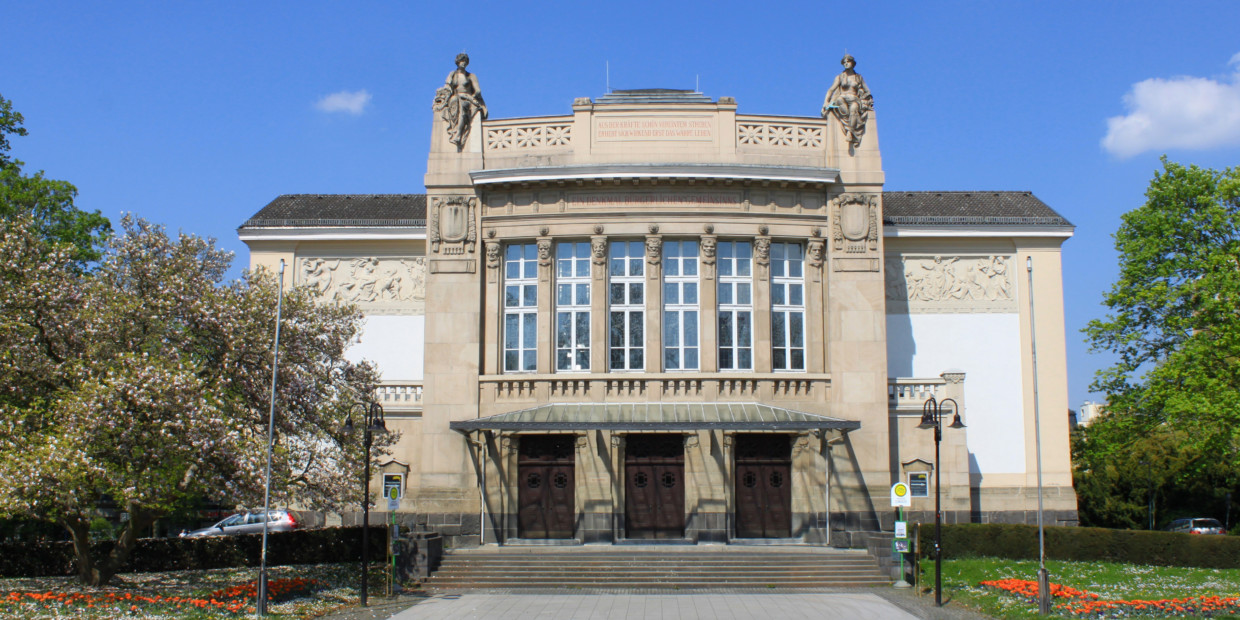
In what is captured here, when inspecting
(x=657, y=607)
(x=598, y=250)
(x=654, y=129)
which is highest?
(x=654, y=129)

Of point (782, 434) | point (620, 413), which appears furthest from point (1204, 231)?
point (620, 413)

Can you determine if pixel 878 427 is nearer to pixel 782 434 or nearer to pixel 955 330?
pixel 782 434

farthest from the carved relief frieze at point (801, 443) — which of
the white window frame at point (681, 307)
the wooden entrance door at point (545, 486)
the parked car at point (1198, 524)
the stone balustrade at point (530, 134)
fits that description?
the parked car at point (1198, 524)

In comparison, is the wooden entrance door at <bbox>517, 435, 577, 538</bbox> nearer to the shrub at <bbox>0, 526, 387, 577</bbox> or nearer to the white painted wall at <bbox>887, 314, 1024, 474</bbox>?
the shrub at <bbox>0, 526, 387, 577</bbox>

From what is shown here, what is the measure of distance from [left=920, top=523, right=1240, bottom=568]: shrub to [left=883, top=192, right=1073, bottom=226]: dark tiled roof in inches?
418

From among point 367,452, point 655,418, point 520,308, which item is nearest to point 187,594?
point 367,452

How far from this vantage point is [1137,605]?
1778 centimetres

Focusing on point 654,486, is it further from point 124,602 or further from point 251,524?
point 251,524

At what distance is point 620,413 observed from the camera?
26.4 m

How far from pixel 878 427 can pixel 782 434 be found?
2725mm

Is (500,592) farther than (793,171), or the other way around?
(793,171)

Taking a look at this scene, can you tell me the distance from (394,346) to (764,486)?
13.2m

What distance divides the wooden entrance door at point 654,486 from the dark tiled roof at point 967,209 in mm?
11855

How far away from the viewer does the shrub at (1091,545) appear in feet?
82.7
